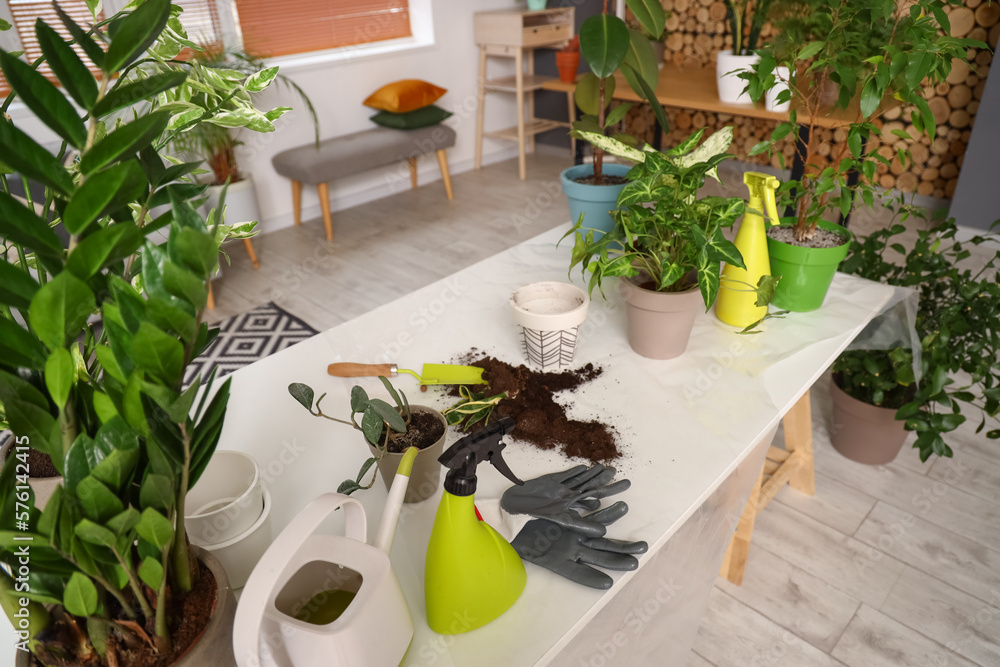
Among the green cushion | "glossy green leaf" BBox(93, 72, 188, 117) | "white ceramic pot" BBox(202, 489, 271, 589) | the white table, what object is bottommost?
the green cushion

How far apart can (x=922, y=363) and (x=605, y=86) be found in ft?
3.43

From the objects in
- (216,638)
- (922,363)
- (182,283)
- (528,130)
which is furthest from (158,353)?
(528,130)

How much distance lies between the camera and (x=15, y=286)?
446mm

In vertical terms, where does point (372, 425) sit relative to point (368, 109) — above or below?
above

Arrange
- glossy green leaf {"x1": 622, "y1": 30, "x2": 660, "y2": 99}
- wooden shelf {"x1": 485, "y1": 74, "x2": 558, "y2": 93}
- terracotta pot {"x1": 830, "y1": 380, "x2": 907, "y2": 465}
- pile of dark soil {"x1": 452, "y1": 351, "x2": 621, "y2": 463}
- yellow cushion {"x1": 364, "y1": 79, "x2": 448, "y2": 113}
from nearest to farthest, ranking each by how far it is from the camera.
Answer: pile of dark soil {"x1": 452, "y1": 351, "x2": 621, "y2": 463} < glossy green leaf {"x1": 622, "y1": 30, "x2": 660, "y2": 99} < terracotta pot {"x1": 830, "y1": 380, "x2": 907, "y2": 465} < yellow cushion {"x1": 364, "y1": 79, "x2": 448, "y2": 113} < wooden shelf {"x1": 485, "y1": 74, "x2": 558, "y2": 93}

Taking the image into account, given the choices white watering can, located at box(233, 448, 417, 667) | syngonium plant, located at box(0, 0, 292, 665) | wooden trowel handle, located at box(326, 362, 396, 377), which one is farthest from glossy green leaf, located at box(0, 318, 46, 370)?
wooden trowel handle, located at box(326, 362, 396, 377)

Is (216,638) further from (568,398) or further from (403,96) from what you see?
(403,96)

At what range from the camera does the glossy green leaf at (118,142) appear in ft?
1.43

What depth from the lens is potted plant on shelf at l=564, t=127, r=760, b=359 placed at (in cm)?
104

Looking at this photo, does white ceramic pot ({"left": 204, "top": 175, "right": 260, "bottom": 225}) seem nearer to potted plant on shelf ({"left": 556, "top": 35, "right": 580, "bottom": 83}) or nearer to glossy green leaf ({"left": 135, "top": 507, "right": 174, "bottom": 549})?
potted plant on shelf ({"left": 556, "top": 35, "right": 580, "bottom": 83})

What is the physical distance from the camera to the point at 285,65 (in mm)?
3756

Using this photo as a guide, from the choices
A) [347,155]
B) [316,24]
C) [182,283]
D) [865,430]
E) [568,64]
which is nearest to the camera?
[182,283]

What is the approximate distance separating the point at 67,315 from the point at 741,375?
100 cm

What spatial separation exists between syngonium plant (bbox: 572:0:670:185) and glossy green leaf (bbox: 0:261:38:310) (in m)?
1.04
